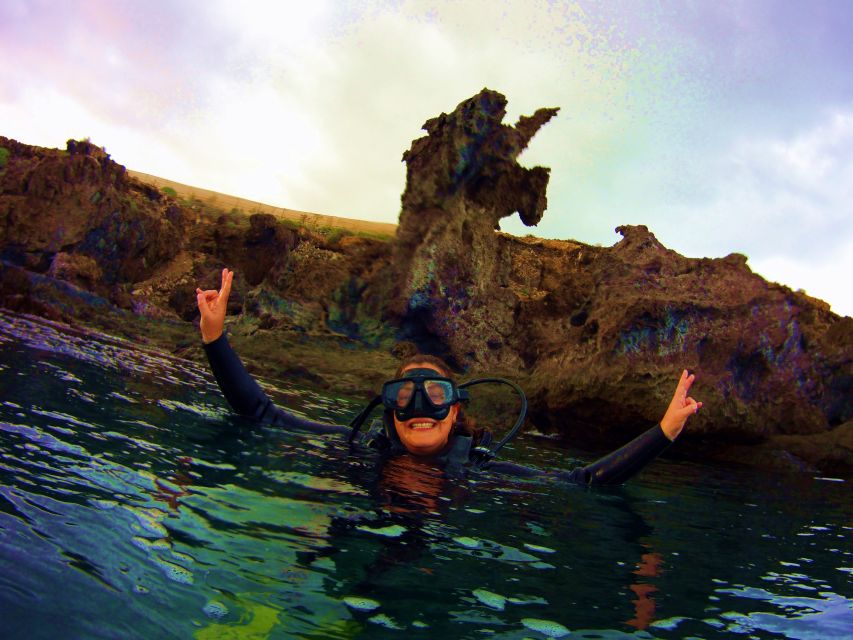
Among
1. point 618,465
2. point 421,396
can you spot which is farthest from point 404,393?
point 618,465

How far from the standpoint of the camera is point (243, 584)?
7.26 ft

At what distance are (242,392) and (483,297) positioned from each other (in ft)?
37.1

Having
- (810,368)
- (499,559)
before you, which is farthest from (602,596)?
(810,368)

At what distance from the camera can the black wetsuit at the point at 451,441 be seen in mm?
4566

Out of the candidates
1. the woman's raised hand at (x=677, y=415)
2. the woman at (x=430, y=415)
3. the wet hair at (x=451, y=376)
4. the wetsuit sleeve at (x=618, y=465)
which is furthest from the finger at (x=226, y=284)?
the woman's raised hand at (x=677, y=415)

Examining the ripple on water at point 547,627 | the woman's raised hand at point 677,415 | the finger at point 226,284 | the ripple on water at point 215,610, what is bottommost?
the ripple on water at point 215,610

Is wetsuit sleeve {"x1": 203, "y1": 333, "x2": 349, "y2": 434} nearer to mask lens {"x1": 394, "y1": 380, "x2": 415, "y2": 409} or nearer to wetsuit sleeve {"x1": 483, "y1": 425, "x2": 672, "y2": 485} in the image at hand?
mask lens {"x1": 394, "y1": 380, "x2": 415, "y2": 409}

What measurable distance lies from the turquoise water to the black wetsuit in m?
0.17

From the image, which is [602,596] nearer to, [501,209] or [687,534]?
[687,534]

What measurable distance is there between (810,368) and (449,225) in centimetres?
869

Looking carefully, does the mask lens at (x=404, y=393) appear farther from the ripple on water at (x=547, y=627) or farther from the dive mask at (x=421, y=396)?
the ripple on water at (x=547, y=627)

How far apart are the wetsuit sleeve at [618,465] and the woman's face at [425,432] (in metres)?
0.46

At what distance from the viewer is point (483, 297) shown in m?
16.1

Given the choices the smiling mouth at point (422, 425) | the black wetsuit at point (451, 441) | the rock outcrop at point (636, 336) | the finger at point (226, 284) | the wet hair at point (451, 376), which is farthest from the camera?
the rock outcrop at point (636, 336)
